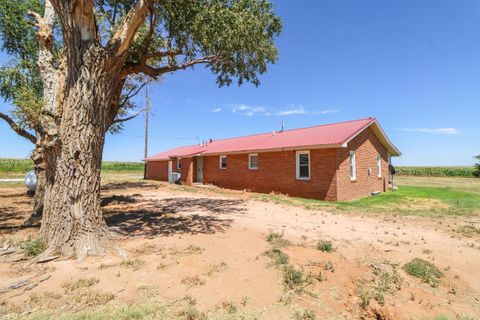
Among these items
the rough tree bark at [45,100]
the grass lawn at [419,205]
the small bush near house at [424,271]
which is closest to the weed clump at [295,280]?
the small bush near house at [424,271]

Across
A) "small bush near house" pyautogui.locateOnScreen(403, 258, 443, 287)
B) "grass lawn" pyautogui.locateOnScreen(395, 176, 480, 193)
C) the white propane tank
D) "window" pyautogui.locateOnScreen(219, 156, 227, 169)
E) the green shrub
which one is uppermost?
"window" pyautogui.locateOnScreen(219, 156, 227, 169)

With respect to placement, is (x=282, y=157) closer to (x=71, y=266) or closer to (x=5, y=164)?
(x=71, y=266)

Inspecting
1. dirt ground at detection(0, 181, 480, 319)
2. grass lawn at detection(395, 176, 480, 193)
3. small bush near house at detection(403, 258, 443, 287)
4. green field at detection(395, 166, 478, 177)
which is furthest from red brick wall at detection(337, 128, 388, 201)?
green field at detection(395, 166, 478, 177)

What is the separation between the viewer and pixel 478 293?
Result: 4230 mm

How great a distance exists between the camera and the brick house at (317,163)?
14501 mm

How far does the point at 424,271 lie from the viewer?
4809 mm

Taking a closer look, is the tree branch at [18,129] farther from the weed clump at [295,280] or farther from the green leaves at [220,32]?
the weed clump at [295,280]

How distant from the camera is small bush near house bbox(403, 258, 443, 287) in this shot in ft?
15.1

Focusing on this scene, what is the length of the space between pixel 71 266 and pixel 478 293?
6.68m

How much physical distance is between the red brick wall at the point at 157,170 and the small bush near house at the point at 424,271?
1044 inches

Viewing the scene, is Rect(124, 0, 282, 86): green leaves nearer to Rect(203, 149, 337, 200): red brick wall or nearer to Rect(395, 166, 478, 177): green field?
Rect(203, 149, 337, 200): red brick wall

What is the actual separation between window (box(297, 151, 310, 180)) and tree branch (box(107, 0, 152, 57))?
11.8 metres

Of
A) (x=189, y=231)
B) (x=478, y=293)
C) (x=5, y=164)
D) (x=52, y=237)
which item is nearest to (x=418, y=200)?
(x=478, y=293)

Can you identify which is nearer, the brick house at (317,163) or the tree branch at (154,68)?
the tree branch at (154,68)
